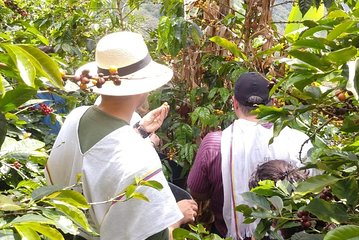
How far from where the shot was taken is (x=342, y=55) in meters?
0.94

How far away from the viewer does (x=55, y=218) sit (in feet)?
3.00

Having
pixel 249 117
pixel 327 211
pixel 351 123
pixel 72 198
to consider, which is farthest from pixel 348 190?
pixel 249 117

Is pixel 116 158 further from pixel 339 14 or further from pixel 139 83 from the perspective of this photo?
pixel 339 14

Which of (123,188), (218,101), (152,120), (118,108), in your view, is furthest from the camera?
(218,101)

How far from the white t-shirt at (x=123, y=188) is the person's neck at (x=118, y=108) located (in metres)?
0.10

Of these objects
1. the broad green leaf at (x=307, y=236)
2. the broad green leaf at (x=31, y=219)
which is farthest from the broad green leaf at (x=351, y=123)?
the broad green leaf at (x=31, y=219)

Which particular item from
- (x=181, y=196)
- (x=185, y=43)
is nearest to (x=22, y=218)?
(x=181, y=196)

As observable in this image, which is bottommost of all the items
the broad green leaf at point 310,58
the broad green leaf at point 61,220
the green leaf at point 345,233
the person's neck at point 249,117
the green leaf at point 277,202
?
the person's neck at point 249,117

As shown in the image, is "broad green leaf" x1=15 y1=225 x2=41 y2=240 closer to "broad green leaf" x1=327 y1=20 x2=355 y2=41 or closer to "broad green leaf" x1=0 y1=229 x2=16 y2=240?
"broad green leaf" x1=0 y1=229 x2=16 y2=240

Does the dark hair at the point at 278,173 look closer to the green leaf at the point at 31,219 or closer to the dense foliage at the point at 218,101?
the dense foliage at the point at 218,101

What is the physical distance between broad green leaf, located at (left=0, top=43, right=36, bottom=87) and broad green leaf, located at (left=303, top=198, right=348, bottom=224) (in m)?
0.61

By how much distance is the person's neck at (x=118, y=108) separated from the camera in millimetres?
1663

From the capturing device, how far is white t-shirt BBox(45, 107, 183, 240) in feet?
4.96

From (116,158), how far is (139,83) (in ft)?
0.95
